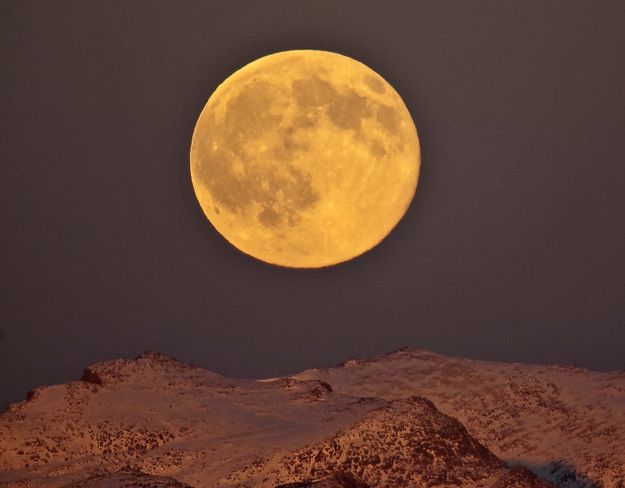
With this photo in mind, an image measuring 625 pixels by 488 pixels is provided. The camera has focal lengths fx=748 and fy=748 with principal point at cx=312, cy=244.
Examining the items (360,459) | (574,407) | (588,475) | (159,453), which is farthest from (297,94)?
(574,407)

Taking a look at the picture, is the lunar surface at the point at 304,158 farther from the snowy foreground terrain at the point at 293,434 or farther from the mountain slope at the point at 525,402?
the mountain slope at the point at 525,402

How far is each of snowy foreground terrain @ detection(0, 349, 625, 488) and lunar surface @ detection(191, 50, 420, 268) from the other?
40.7ft

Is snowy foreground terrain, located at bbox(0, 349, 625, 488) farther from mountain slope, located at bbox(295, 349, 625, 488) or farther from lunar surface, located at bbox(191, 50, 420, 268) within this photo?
lunar surface, located at bbox(191, 50, 420, 268)

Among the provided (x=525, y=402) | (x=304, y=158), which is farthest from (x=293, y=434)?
(x=525, y=402)

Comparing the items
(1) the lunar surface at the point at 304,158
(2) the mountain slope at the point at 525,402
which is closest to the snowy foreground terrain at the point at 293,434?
(2) the mountain slope at the point at 525,402

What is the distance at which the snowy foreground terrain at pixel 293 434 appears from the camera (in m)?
45.2

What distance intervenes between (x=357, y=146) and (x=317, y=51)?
26.5ft

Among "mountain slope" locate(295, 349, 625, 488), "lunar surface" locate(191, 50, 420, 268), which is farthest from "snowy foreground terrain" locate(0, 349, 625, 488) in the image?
"lunar surface" locate(191, 50, 420, 268)

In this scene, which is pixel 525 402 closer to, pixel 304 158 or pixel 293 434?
pixel 293 434

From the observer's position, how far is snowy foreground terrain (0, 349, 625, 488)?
148 ft

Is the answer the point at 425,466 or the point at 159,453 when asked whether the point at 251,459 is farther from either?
the point at 425,466

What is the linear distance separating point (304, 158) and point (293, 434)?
68.1 ft

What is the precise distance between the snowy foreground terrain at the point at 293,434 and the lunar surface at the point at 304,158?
1240cm

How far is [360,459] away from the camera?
45.4 m
